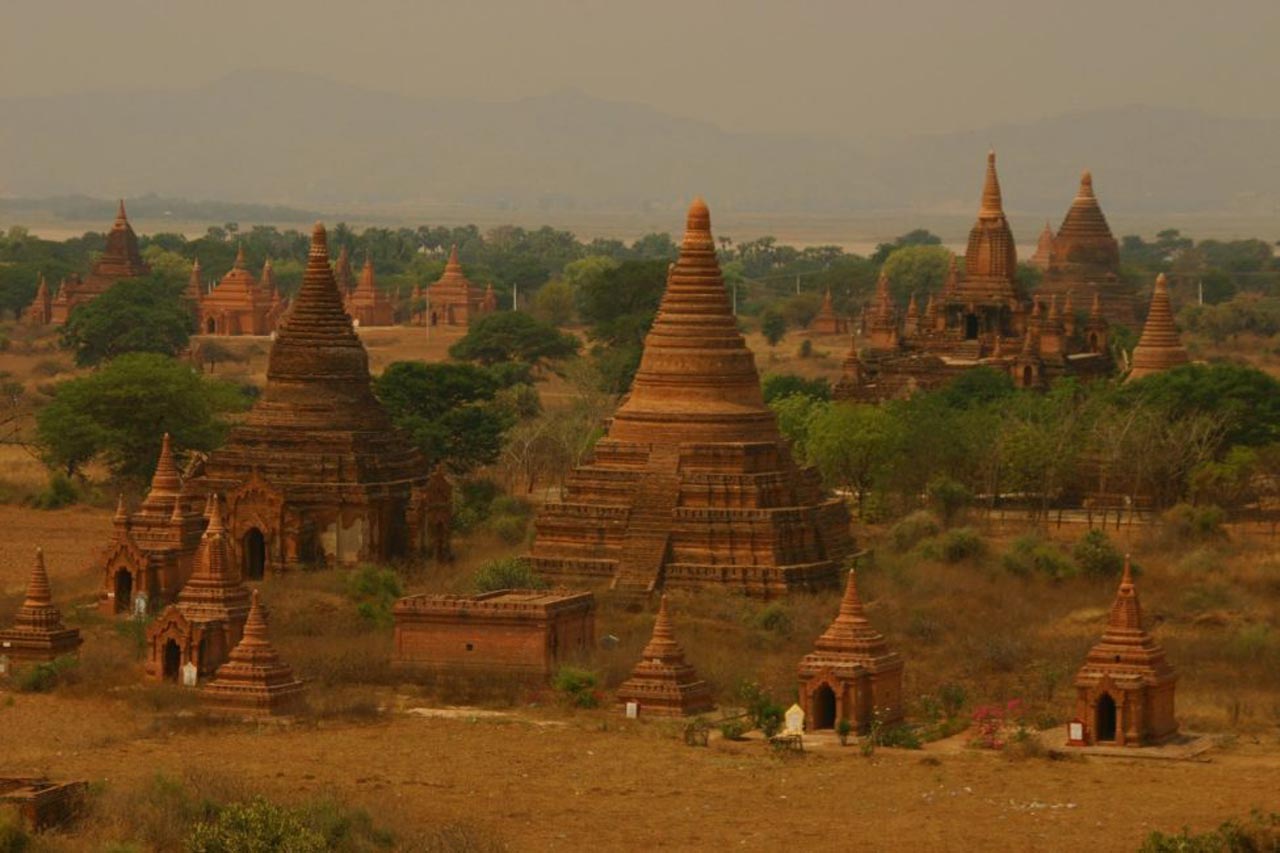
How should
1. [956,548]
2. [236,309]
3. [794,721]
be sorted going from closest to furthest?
1. [794,721]
2. [956,548]
3. [236,309]

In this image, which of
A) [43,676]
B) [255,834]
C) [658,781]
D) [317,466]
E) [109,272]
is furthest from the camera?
[109,272]

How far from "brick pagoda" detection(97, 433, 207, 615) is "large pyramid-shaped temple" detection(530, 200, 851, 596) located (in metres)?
5.29

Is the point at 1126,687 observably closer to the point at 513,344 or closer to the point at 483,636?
the point at 483,636

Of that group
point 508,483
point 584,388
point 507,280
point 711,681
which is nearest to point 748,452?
point 711,681

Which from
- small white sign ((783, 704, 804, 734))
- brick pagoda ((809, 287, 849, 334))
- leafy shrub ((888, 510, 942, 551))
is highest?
leafy shrub ((888, 510, 942, 551))

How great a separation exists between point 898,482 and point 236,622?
1858 cm

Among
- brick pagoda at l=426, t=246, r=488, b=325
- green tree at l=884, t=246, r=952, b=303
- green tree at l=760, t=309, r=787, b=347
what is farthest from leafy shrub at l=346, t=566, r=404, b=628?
green tree at l=884, t=246, r=952, b=303

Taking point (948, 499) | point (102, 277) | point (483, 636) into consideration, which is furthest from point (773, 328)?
point (483, 636)

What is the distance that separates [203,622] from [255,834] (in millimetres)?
14065

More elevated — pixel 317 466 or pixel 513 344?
pixel 317 466

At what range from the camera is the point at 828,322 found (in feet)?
386

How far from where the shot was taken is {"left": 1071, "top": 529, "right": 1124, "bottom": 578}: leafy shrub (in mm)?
49938

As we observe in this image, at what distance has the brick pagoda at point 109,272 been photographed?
385ft

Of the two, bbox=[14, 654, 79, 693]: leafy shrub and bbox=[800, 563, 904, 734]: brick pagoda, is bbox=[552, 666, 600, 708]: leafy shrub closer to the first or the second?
bbox=[800, 563, 904, 734]: brick pagoda
